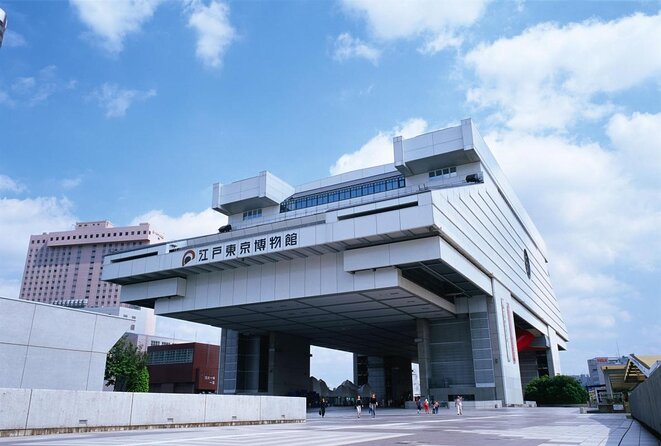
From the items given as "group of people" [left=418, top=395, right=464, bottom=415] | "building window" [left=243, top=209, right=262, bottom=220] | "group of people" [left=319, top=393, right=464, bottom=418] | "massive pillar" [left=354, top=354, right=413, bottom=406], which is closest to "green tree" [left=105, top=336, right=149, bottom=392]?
"building window" [left=243, top=209, right=262, bottom=220]

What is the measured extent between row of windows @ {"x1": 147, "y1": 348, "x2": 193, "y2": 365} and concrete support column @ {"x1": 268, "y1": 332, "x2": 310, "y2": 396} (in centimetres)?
2193

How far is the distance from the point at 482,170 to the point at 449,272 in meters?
16.7

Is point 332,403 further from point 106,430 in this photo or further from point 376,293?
point 106,430

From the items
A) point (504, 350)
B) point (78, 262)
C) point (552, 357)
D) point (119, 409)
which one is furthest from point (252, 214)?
point (78, 262)

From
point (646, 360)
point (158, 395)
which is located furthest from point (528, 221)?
point (158, 395)

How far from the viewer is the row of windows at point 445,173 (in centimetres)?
5959

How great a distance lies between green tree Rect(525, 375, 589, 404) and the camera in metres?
63.4

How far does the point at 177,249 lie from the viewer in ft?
174

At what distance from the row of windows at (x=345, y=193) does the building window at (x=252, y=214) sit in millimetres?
3159

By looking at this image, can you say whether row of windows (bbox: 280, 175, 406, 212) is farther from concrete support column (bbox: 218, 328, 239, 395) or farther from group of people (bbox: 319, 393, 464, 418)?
group of people (bbox: 319, 393, 464, 418)

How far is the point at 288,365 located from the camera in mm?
68812

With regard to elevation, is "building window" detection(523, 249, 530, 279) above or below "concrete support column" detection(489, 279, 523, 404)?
above

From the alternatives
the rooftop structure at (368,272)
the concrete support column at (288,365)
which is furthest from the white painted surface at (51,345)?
the concrete support column at (288,365)

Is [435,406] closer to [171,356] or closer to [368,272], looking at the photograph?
[368,272]
